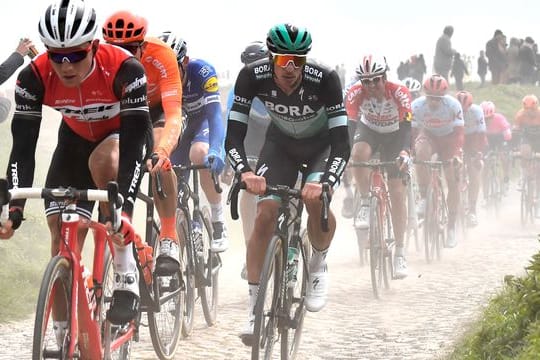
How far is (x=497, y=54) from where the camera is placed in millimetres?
38906

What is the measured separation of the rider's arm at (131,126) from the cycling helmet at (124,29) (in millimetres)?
1564

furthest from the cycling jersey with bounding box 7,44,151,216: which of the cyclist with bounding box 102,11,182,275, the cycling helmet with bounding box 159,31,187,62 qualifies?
the cycling helmet with bounding box 159,31,187,62

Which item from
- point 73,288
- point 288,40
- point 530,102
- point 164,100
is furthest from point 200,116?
point 530,102

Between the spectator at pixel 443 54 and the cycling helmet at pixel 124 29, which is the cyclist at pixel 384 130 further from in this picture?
the spectator at pixel 443 54

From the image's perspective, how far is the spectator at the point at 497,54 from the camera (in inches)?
1511

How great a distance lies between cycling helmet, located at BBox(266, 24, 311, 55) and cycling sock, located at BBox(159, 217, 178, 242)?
4.59 feet

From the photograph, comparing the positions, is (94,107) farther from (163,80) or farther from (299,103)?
(299,103)

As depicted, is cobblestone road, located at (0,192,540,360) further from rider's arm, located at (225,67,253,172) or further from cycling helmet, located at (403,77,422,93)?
cycling helmet, located at (403,77,422,93)

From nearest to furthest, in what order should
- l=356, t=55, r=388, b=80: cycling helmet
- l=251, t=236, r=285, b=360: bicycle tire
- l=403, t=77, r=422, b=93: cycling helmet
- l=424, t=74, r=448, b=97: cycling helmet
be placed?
l=251, t=236, r=285, b=360: bicycle tire
l=356, t=55, r=388, b=80: cycling helmet
l=424, t=74, r=448, b=97: cycling helmet
l=403, t=77, r=422, b=93: cycling helmet

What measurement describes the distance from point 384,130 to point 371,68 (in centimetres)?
115

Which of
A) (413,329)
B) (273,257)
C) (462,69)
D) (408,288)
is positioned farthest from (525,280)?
(462,69)

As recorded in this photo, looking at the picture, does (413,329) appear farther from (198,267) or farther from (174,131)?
(174,131)

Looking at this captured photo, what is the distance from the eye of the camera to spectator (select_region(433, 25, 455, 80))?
34969 millimetres

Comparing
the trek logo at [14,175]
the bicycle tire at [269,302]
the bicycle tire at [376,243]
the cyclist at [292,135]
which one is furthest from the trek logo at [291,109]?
the bicycle tire at [376,243]
